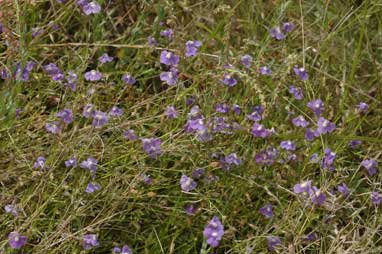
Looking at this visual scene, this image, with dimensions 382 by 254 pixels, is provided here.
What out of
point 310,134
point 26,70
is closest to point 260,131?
point 310,134

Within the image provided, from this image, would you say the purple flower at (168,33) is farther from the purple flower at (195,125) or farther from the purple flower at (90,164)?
the purple flower at (90,164)

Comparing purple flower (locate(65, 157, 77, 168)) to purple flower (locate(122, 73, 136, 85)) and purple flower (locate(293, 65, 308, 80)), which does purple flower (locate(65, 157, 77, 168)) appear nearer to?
purple flower (locate(122, 73, 136, 85))

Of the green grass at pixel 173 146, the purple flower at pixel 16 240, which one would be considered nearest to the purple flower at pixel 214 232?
the green grass at pixel 173 146

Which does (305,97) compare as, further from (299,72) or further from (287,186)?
(287,186)

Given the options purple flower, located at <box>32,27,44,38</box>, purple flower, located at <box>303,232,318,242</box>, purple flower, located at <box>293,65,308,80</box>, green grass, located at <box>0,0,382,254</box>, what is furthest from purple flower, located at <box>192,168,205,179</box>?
purple flower, located at <box>32,27,44,38</box>

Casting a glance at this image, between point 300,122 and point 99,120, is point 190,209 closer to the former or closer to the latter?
point 99,120

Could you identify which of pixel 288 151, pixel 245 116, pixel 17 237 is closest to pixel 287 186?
pixel 288 151
